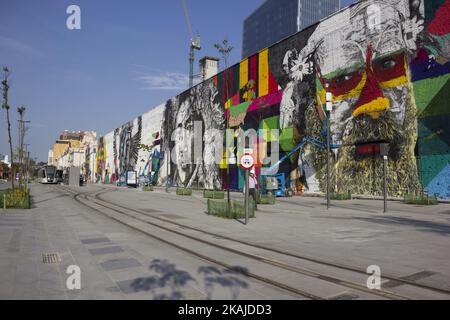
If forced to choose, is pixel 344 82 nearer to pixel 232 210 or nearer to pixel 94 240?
pixel 232 210

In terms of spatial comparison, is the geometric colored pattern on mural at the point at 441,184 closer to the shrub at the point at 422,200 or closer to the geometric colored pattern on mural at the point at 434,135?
the shrub at the point at 422,200

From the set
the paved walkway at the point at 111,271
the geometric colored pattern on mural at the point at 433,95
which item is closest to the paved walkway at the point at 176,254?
the paved walkway at the point at 111,271

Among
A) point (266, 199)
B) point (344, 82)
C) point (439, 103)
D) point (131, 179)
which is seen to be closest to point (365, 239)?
point (266, 199)

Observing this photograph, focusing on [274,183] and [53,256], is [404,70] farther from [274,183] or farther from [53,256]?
[53,256]

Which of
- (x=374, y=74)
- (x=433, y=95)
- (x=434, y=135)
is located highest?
(x=374, y=74)

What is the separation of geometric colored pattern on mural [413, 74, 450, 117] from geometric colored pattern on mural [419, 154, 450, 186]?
3.10m

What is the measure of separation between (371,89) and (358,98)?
4.79 ft

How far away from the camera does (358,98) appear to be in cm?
3144

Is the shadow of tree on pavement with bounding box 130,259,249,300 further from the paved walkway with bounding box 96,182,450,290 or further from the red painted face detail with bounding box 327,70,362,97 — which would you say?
the red painted face detail with bounding box 327,70,362,97

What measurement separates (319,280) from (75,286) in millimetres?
4116

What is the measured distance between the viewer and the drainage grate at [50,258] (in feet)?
25.5

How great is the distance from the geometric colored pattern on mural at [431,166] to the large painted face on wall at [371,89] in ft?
2.04

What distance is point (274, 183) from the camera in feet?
114
